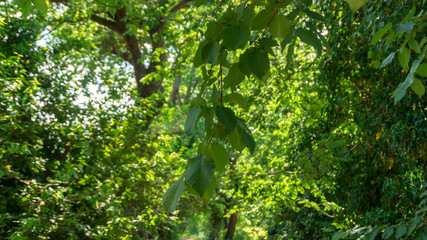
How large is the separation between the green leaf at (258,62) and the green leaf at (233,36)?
0.10 meters

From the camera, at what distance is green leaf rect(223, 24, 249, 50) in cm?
92

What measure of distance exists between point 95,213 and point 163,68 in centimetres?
247

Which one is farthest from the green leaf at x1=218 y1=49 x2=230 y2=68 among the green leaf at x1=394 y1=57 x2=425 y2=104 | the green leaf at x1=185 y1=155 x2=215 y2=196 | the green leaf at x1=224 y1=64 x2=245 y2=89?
the green leaf at x1=394 y1=57 x2=425 y2=104

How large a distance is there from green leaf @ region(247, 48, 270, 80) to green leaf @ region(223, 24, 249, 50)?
0.32ft

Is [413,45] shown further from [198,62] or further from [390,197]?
[390,197]

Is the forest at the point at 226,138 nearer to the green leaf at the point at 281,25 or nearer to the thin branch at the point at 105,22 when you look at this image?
the green leaf at the point at 281,25

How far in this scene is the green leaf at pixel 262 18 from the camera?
1.14 meters

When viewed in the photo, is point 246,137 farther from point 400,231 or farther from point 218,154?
point 400,231

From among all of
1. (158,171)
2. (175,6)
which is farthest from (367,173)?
(175,6)

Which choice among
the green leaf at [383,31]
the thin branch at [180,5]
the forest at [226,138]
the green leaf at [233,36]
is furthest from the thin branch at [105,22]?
the green leaf at [233,36]

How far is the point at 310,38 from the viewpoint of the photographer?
1.13 m

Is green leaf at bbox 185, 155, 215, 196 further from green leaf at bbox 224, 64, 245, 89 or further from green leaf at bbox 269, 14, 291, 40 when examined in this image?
green leaf at bbox 269, 14, 291, 40

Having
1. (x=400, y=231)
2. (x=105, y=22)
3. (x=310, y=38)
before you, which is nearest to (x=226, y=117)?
(x=310, y=38)

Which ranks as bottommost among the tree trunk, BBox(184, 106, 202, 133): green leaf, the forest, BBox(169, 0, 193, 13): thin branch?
BBox(184, 106, 202, 133): green leaf
